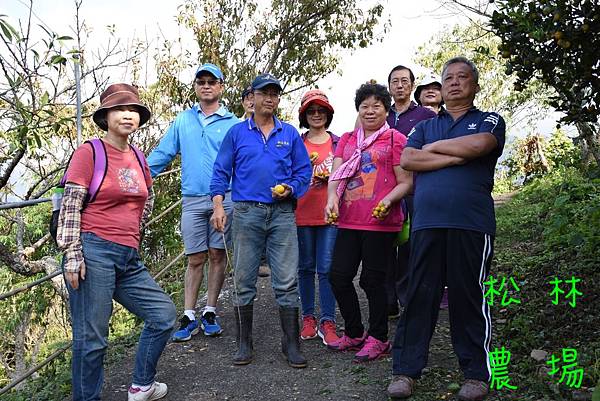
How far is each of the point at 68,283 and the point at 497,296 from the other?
144 inches

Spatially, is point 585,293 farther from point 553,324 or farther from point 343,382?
point 343,382

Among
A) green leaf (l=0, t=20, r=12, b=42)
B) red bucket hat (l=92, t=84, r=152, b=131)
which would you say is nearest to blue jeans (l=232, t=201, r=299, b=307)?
red bucket hat (l=92, t=84, r=152, b=131)

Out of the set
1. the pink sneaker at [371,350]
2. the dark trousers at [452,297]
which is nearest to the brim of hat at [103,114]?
the dark trousers at [452,297]

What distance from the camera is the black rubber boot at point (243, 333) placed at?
412 centimetres

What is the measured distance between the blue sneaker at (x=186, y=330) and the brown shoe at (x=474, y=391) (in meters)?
2.28

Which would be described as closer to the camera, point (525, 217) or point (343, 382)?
point (343, 382)

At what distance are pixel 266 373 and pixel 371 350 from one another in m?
0.72

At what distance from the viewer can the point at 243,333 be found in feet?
13.7

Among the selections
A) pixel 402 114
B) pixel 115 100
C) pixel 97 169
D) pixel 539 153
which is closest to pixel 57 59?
pixel 115 100

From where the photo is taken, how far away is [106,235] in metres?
3.24

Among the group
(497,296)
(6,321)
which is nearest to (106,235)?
(497,296)

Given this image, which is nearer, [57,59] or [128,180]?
[57,59]

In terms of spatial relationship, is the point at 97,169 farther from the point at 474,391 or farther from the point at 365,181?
the point at 474,391

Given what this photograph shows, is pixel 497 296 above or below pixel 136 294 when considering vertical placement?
below
